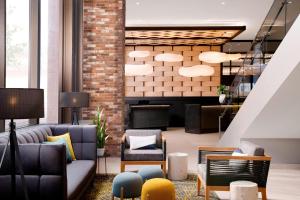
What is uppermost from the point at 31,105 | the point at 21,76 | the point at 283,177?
the point at 21,76

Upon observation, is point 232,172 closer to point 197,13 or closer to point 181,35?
point 197,13

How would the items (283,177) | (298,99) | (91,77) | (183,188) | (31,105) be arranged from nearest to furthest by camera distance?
(31,105), (183,188), (298,99), (283,177), (91,77)

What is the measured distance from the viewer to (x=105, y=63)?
7.81 meters

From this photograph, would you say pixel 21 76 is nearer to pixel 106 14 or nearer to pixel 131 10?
pixel 106 14

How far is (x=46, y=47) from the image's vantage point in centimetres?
630

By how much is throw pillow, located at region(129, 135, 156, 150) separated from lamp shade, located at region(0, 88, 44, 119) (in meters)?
2.99

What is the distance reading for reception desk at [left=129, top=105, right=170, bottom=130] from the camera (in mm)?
13102

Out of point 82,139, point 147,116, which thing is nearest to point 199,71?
point 147,116

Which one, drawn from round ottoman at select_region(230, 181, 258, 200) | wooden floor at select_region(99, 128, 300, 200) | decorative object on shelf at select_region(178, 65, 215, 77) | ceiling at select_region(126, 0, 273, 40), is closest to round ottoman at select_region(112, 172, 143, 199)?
round ottoman at select_region(230, 181, 258, 200)

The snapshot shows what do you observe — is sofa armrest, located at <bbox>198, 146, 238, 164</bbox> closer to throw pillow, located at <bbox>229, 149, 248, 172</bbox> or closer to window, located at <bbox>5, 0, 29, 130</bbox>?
throw pillow, located at <bbox>229, 149, 248, 172</bbox>

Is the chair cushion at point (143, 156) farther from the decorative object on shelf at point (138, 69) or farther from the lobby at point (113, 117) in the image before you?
the decorative object on shelf at point (138, 69)

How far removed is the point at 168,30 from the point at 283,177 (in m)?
8.00

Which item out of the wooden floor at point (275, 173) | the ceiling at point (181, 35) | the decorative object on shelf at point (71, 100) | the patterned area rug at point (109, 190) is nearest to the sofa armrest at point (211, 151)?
the patterned area rug at point (109, 190)

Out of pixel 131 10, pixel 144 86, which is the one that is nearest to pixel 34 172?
pixel 131 10
